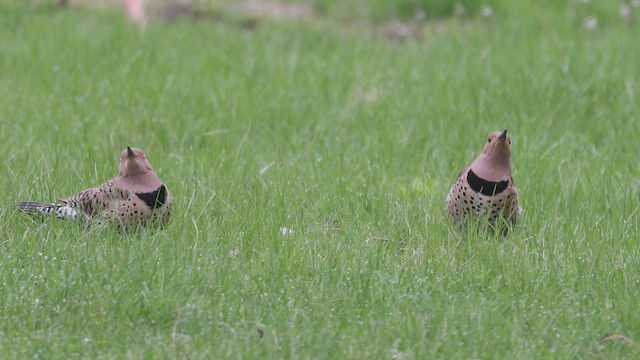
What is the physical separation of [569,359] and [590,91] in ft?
14.4

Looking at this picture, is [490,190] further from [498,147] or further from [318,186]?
[318,186]

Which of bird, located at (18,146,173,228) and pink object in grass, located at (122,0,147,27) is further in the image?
pink object in grass, located at (122,0,147,27)

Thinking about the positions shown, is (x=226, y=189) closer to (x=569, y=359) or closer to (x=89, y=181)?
(x=89, y=181)

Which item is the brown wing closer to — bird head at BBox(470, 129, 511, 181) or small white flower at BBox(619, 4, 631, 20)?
bird head at BBox(470, 129, 511, 181)

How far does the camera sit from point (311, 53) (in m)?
9.43

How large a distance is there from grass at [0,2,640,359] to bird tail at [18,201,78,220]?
6cm

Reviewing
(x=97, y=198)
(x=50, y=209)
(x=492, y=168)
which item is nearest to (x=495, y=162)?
(x=492, y=168)

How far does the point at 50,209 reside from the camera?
5.30 meters

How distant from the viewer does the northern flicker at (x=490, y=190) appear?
5.23 metres

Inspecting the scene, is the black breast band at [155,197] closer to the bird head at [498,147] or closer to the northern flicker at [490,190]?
the northern flicker at [490,190]

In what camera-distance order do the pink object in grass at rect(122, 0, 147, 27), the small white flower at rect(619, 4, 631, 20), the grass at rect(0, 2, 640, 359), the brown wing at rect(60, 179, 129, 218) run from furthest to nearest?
the small white flower at rect(619, 4, 631, 20) < the pink object in grass at rect(122, 0, 147, 27) < the brown wing at rect(60, 179, 129, 218) < the grass at rect(0, 2, 640, 359)

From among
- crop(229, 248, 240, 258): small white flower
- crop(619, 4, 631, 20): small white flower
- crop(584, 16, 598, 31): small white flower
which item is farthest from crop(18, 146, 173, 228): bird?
crop(619, 4, 631, 20): small white flower

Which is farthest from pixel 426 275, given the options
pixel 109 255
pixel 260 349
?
pixel 109 255

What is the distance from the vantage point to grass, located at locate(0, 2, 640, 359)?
435cm
